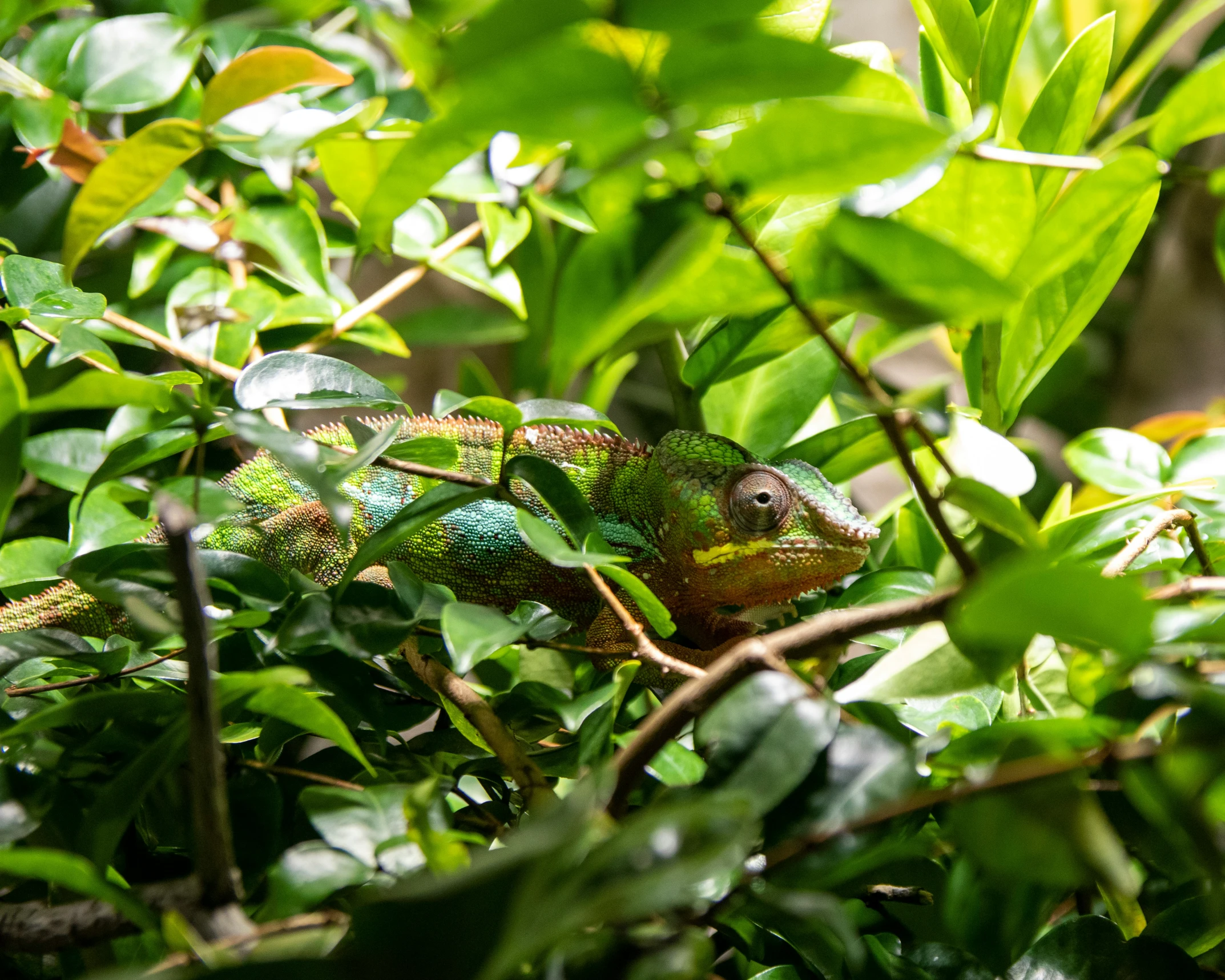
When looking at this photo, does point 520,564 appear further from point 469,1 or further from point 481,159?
point 469,1

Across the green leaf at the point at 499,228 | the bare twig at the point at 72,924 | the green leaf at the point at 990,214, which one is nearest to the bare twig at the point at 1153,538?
the green leaf at the point at 990,214

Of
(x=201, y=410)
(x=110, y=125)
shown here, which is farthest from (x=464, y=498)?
(x=110, y=125)

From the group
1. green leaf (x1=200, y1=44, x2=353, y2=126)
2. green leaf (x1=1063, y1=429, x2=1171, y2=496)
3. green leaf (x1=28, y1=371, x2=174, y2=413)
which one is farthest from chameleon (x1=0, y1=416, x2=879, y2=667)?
green leaf (x1=28, y1=371, x2=174, y2=413)

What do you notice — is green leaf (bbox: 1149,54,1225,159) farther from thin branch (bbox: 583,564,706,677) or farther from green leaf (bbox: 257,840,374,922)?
green leaf (bbox: 257,840,374,922)

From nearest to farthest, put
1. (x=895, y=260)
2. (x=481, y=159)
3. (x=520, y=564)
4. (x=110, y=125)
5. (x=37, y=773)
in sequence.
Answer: (x=895, y=260), (x=37, y=773), (x=481, y=159), (x=520, y=564), (x=110, y=125)

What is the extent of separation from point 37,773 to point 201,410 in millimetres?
297

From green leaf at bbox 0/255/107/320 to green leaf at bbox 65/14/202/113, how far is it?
424 mm

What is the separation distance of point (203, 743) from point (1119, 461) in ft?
3.15

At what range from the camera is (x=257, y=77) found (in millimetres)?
852

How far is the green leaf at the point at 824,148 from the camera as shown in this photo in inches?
14.1

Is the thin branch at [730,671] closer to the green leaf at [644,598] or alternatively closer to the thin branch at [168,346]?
the green leaf at [644,598]

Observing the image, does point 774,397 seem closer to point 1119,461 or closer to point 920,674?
point 1119,461

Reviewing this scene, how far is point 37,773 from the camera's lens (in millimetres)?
639

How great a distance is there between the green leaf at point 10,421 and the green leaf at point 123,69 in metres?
0.77
